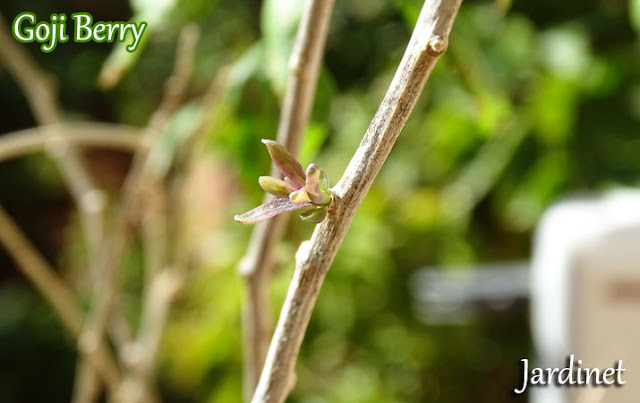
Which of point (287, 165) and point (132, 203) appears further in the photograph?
point (132, 203)

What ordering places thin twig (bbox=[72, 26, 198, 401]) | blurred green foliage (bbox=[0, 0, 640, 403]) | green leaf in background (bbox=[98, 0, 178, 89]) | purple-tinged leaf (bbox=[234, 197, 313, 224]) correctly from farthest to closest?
blurred green foliage (bbox=[0, 0, 640, 403]) → thin twig (bbox=[72, 26, 198, 401]) → green leaf in background (bbox=[98, 0, 178, 89]) → purple-tinged leaf (bbox=[234, 197, 313, 224])

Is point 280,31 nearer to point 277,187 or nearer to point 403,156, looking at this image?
point 277,187

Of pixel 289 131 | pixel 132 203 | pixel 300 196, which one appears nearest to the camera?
pixel 300 196

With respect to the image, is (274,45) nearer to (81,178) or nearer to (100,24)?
(100,24)

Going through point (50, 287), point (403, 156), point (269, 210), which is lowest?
point (269, 210)

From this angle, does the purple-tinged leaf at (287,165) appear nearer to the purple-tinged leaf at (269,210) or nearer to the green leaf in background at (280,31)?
the purple-tinged leaf at (269,210)

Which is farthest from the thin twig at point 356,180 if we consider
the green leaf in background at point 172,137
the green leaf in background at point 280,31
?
the green leaf in background at point 172,137

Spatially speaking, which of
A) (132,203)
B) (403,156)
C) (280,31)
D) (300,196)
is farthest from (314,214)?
(403,156)

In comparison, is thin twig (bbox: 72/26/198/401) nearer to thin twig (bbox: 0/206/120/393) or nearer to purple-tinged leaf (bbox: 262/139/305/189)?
thin twig (bbox: 0/206/120/393)

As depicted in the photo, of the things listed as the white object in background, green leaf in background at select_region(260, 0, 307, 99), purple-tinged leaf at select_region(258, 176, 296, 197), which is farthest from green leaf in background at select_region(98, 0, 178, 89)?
the white object in background
